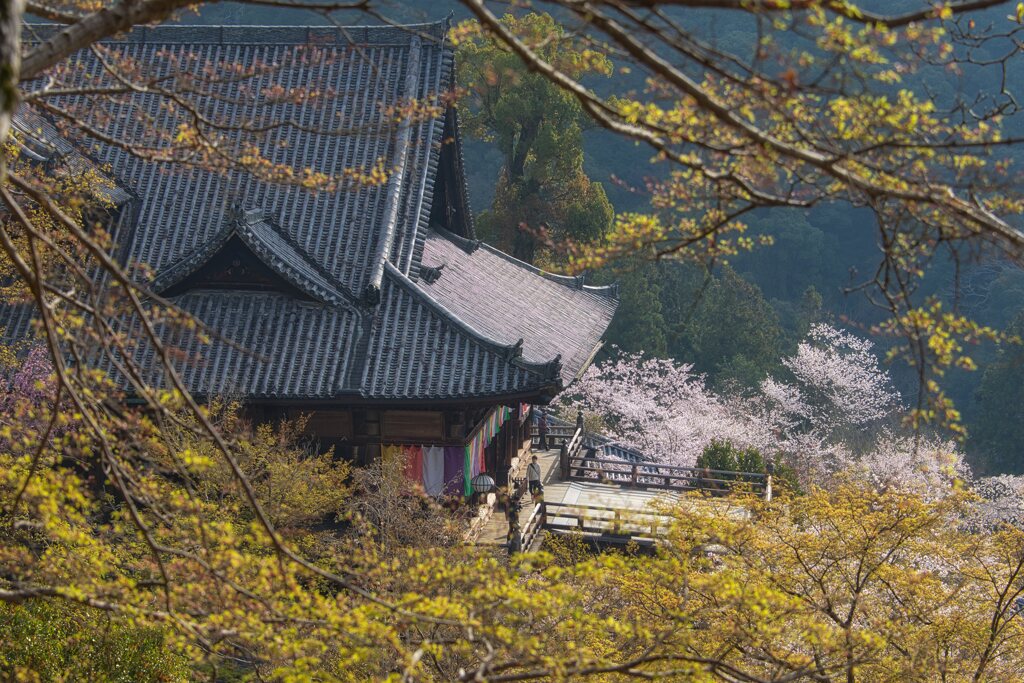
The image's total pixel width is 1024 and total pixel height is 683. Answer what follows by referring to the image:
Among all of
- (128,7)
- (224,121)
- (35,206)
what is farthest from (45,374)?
(128,7)

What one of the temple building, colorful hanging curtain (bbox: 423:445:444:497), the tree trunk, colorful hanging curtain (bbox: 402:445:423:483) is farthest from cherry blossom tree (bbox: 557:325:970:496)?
the tree trunk

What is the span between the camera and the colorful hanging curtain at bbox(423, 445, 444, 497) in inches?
618

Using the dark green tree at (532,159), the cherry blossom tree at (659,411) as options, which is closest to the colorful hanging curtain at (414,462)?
the cherry blossom tree at (659,411)

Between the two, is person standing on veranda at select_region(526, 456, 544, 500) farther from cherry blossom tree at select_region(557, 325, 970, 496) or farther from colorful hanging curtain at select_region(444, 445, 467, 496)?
cherry blossom tree at select_region(557, 325, 970, 496)

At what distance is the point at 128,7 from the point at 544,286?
735 inches

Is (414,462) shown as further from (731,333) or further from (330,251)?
(731,333)

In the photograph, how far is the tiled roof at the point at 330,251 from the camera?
14.4m

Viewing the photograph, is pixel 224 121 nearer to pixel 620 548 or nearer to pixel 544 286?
pixel 544 286

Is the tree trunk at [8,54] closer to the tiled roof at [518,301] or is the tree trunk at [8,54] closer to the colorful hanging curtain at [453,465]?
the colorful hanging curtain at [453,465]

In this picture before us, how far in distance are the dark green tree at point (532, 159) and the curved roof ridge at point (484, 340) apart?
52.0ft

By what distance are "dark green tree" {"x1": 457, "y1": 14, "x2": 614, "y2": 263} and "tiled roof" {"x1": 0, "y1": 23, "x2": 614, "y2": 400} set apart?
36.5 ft

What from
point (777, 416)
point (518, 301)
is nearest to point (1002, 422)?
point (777, 416)

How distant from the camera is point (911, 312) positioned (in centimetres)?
446

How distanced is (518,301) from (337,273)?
5440 millimetres
